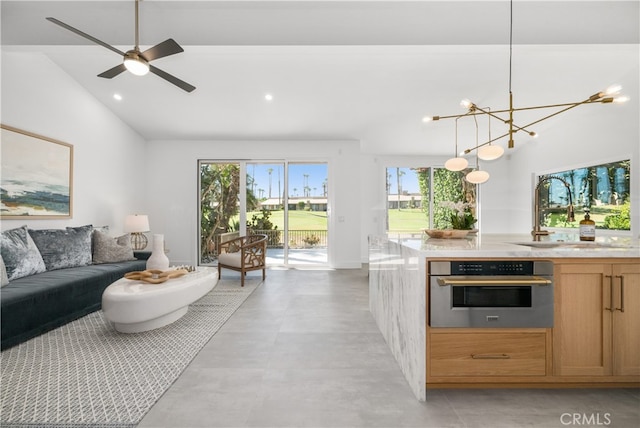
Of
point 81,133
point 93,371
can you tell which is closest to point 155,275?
point 93,371

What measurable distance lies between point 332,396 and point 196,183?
5.29m

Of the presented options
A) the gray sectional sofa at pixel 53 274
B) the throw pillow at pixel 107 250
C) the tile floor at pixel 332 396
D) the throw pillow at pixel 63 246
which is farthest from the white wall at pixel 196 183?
the tile floor at pixel 332 396

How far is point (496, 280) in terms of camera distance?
176 centimetres

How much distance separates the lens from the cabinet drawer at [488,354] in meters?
1.79

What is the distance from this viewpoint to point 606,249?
180 centimetres

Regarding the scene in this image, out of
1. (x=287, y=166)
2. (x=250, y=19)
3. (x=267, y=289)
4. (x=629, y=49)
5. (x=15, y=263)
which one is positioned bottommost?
(x=267, y=289)

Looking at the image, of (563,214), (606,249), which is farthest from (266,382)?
(563,214)

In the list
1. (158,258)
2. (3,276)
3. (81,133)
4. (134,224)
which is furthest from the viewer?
(134,224)

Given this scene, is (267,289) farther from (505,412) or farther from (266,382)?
(505,412)

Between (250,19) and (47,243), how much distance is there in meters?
3.31

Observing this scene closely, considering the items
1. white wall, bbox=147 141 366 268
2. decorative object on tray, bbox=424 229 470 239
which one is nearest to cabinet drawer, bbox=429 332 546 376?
decorative object on tray, bbox=424 229 470 239

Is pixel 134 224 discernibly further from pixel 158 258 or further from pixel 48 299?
pixel 48 299

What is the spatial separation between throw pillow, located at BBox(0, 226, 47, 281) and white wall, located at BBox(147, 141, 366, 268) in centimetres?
272

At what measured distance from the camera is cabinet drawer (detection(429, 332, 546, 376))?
179 cm
